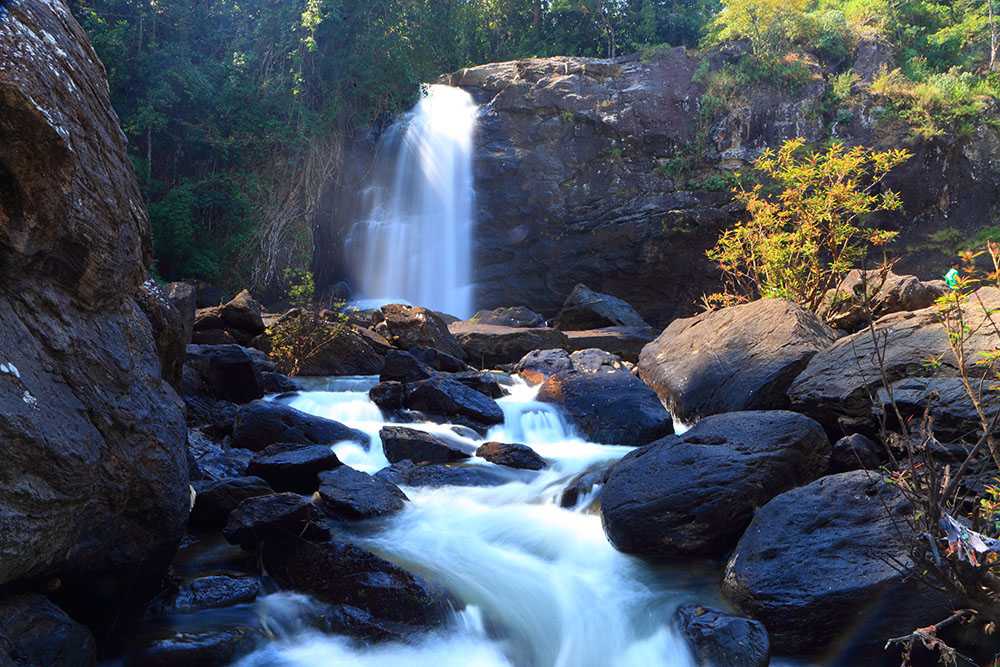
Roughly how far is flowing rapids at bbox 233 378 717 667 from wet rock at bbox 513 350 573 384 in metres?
4.09

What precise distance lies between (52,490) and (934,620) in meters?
4.44

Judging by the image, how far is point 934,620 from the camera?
4230 millimetres

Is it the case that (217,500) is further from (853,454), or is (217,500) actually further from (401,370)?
(401,370)

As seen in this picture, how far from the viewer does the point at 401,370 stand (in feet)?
36.1

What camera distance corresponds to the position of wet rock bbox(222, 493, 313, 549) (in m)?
5.18

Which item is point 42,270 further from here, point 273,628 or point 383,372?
point 383,372

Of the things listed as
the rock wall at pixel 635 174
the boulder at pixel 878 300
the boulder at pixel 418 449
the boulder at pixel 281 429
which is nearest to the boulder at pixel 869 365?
the boulder at pixel 878 300

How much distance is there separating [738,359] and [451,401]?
11.4ft

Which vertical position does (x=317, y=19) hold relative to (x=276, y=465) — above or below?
above

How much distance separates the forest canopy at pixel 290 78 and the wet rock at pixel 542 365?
31.4 feet

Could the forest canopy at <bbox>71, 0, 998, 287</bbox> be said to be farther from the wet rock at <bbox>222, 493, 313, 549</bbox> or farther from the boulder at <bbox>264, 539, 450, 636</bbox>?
the boulder at <bbox>264, 539, 450, 636</bbox>

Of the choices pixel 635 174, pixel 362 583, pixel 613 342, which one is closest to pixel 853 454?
pixel 362 583

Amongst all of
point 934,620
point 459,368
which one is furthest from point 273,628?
point 459,368

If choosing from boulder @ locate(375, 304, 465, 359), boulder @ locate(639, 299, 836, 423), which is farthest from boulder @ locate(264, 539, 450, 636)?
boulder @ locate(375, 304, 465, 359)
